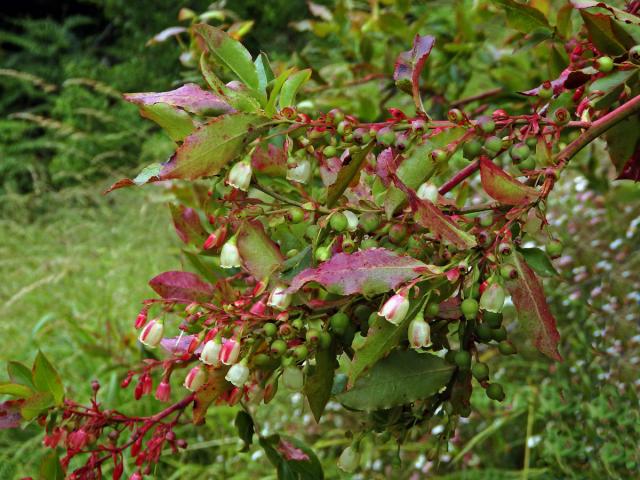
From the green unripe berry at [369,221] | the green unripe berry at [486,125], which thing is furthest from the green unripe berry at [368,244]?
the green unripe berry at [486,125]

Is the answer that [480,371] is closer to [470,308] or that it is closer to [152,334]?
[470,308]

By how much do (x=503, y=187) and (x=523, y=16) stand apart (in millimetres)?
323

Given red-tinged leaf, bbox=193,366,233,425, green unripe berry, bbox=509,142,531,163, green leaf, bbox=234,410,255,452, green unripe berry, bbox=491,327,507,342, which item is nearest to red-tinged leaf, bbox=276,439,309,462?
green leaf, bbox=234,410,255,452

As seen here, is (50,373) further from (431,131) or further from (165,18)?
(165,18)

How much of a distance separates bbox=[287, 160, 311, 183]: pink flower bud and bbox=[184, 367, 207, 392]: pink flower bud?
0.17 metres

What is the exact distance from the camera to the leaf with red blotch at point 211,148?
49 centimetres

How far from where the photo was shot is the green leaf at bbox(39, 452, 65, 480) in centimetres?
71

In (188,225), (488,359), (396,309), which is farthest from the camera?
(488,359)

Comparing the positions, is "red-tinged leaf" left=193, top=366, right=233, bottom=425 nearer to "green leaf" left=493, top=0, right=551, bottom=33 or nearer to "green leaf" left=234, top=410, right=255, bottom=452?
"green leaf" left=234, top=410, right=255, bottom=452

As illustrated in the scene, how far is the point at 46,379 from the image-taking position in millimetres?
704

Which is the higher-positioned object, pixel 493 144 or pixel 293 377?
pixel 493 144

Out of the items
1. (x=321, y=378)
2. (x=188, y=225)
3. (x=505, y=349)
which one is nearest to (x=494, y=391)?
(x=505, y=349)

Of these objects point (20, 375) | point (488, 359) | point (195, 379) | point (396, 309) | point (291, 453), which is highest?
point (396, 309)

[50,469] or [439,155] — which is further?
[50,469]
